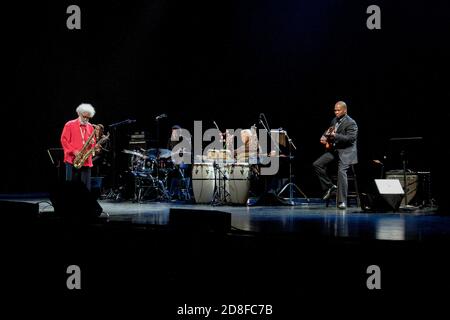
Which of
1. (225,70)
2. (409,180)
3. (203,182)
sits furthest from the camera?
(225,70)

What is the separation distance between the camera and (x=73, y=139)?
24.2 ft

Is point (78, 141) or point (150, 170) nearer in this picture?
point (78, 141)

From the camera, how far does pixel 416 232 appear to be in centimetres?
502

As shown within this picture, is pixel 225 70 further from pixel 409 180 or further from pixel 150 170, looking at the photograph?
pixel 409 180

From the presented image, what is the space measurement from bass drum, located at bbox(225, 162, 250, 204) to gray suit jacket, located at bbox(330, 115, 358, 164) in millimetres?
1841

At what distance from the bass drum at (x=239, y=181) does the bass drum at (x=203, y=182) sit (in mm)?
503

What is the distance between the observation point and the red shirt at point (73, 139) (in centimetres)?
734

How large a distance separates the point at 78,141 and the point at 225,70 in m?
5.72

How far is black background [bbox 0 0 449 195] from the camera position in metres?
10.1

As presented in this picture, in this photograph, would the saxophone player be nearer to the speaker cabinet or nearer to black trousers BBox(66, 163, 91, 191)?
black trousers BBox(66, 163, 91, 191)

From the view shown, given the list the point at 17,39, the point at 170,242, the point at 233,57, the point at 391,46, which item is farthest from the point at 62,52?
the point at 170,242

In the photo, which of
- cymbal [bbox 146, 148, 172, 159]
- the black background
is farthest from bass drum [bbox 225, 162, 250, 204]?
the black background

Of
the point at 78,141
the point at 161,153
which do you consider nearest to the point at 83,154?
the point at 78,141

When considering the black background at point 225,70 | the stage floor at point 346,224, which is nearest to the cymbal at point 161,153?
the black background at point 225,70
